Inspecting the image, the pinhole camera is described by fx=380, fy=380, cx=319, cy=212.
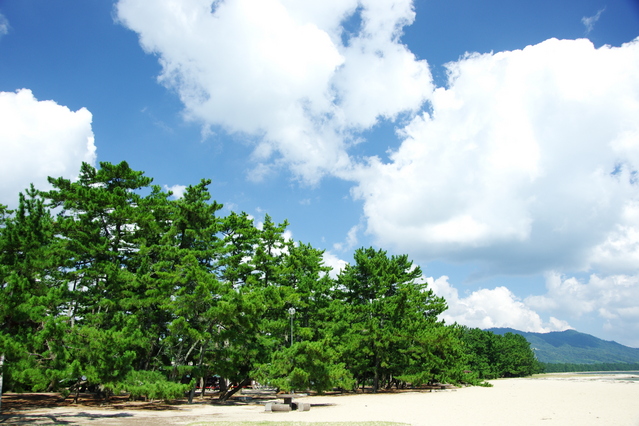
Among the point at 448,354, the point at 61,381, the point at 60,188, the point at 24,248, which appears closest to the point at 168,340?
the point at 61,381

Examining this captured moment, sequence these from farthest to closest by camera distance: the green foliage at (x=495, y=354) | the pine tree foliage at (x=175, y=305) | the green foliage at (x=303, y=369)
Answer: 1. the green foliage at (x=495, y=354)
2. the green foliage at (x=303, y=369)
3. the pine tree foliage at (x=175, y=305)

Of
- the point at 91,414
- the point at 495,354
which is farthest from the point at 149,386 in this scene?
the point at 495,354

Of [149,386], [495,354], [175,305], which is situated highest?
[175,305]

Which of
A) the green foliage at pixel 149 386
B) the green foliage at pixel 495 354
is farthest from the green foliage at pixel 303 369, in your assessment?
the green foliage at pixel 495 354

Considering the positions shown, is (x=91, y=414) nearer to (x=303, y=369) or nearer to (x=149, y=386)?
(x=149, y=386)

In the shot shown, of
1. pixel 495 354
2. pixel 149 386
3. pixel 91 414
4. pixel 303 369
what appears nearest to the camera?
pixel 91 414

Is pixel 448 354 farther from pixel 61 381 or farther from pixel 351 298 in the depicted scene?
pixel 61 381

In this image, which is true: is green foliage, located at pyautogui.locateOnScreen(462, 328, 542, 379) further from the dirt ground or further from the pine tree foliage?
the dirt ground

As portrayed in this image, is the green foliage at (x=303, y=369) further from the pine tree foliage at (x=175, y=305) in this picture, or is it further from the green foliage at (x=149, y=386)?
the green foliage at (x=149, y=386)

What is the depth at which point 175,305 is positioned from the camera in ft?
66.4

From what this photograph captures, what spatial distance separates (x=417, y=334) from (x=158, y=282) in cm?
1925

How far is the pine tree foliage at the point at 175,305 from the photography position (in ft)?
41.5

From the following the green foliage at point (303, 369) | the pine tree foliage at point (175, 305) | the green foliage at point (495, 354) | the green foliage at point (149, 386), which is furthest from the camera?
the green foliage at point (495, 354)

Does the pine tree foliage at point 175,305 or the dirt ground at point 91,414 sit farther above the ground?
the pine tree foliage at point 175,305
